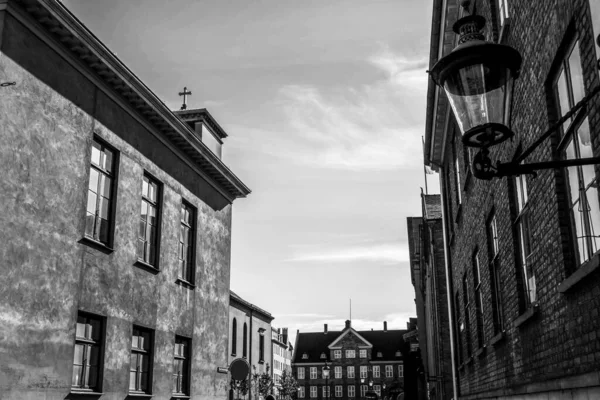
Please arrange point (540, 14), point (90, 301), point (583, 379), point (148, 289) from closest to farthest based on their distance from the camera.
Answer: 1. point (583, 379)
2. point (540, 14)
3. point (90, 301)
4. point (148, 289)

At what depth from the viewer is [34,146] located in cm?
1132

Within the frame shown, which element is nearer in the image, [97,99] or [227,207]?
[97,99]

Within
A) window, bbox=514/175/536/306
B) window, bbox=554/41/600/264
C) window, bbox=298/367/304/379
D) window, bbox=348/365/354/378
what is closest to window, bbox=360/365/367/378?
window, bbox=348/365/354/378

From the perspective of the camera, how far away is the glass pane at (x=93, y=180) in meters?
13.3

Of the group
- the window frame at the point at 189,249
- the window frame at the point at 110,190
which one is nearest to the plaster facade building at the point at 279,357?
the window frame at the point at 189,249

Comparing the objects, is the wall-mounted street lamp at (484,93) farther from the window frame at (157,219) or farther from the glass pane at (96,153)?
the window frame at (157,219)

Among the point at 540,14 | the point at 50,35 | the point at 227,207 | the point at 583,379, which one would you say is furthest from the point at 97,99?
the point at 583,379

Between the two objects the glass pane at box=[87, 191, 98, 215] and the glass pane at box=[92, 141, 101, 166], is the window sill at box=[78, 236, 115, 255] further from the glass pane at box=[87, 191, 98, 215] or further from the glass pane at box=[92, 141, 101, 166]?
the glass pane at box=[92, 141, 101, 166]

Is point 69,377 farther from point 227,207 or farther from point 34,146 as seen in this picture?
point 227,207

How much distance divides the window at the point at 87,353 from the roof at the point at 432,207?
1480 centimetres

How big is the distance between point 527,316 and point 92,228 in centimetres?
915

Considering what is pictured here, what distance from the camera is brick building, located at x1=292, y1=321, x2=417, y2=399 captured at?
92688 mm

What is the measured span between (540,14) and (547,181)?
5.10 feet

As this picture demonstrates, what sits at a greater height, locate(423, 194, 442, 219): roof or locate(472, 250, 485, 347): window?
locate(423, 194, 442, 219): roof
